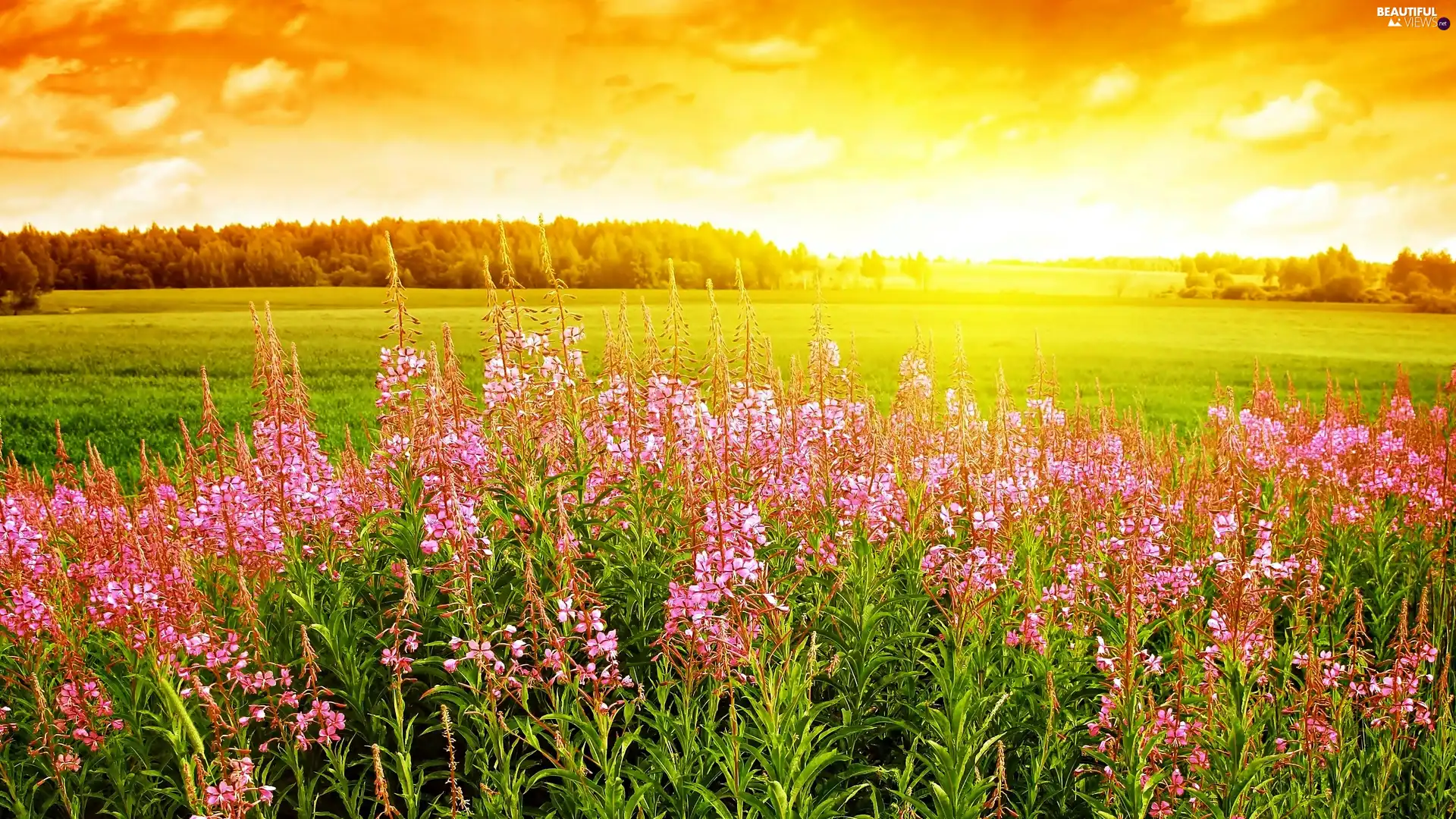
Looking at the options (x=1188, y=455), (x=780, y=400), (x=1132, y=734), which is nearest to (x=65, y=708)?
(x=780, y=400)

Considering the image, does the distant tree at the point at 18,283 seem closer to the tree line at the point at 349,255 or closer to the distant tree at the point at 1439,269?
the tree line at the point at 349,255

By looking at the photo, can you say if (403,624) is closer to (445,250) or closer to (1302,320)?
(445,250)

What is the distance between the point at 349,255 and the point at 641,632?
120 feet

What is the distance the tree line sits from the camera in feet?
89.0

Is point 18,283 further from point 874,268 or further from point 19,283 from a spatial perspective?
point 874,268

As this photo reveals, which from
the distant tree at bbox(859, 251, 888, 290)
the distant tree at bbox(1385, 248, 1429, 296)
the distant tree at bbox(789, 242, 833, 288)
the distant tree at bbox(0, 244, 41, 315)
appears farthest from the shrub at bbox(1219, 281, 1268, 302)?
the distant tree at bbox(0, 244, 41, 315)

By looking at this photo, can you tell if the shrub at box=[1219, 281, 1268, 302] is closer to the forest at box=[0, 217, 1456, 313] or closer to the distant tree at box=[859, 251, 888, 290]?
the forest at box=[0, 217, 1456, 313]

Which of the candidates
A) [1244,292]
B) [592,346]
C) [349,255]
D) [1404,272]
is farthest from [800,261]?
[1404,272]

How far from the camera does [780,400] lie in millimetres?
6133

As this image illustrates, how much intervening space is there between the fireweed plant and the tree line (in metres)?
20.3

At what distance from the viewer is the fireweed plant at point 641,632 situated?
345 cm

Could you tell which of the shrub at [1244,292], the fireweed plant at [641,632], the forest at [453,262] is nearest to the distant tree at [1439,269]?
the forest at [453,262]

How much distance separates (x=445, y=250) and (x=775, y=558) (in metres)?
36.0

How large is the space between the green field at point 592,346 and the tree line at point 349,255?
812 millimetres
